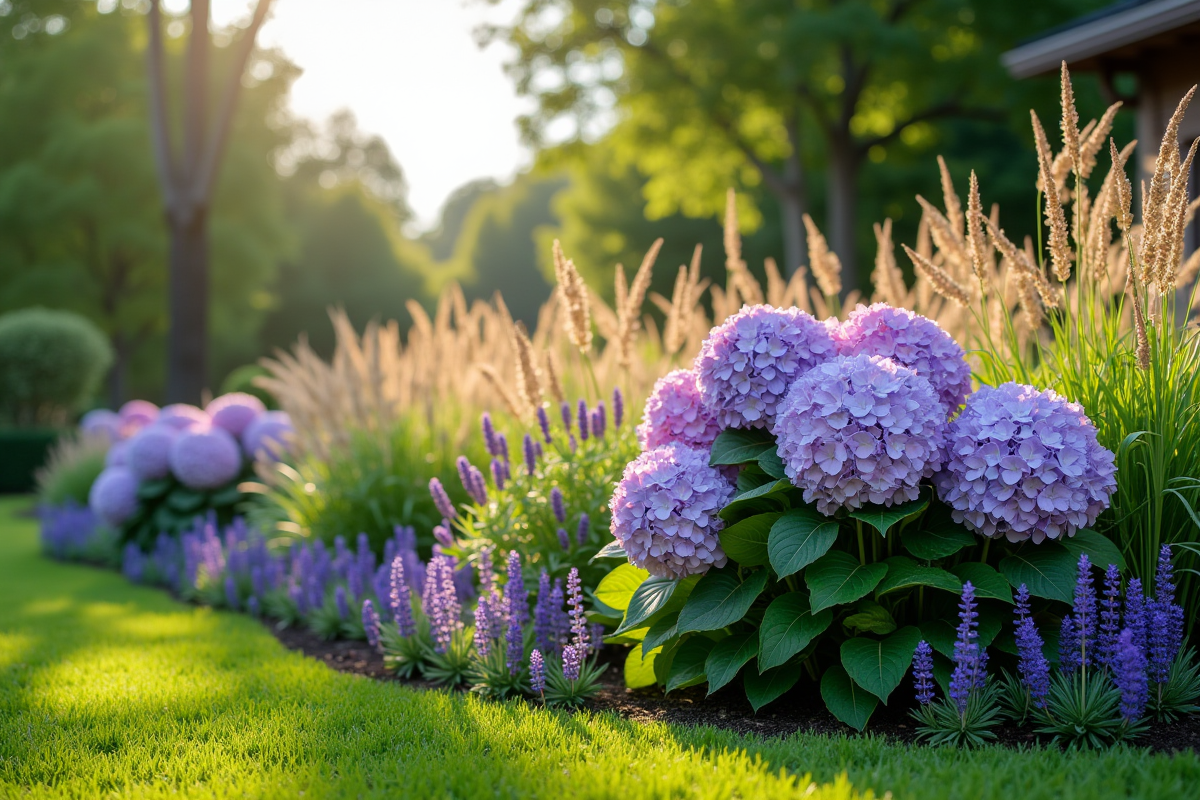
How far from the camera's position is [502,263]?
51250 millimetres

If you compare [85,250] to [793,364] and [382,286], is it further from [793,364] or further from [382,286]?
[793,364]

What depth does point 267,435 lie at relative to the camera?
262 inches

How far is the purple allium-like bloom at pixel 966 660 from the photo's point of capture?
7.72ft

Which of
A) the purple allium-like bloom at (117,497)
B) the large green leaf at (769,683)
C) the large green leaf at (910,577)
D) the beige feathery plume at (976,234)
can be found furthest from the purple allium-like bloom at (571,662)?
the purple allium-like bloom at (117,497)

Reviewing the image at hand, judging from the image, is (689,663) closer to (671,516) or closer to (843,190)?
Answer: (671,516)

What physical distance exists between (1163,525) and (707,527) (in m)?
1.46

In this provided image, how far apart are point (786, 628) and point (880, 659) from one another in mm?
267

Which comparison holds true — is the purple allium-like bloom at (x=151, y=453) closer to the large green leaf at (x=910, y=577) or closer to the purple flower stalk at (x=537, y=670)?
the purple flower stalk at (x=537, y=670)

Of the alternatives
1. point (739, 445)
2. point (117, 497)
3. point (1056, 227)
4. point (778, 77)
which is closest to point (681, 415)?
point (739, 445)

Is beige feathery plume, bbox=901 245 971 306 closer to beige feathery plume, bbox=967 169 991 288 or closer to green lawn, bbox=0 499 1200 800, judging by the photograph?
beige feathery plume, bbox=967 169 991 288

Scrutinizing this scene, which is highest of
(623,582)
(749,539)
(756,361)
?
(756,361)

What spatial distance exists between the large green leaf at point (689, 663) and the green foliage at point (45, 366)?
15.8m

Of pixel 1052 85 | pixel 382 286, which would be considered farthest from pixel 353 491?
pixel 382 286

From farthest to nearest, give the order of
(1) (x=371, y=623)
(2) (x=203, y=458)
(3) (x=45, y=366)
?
(3) (x=45, y=366) < (2) (x=203, y=458) < (1) (x=371, y=623)
